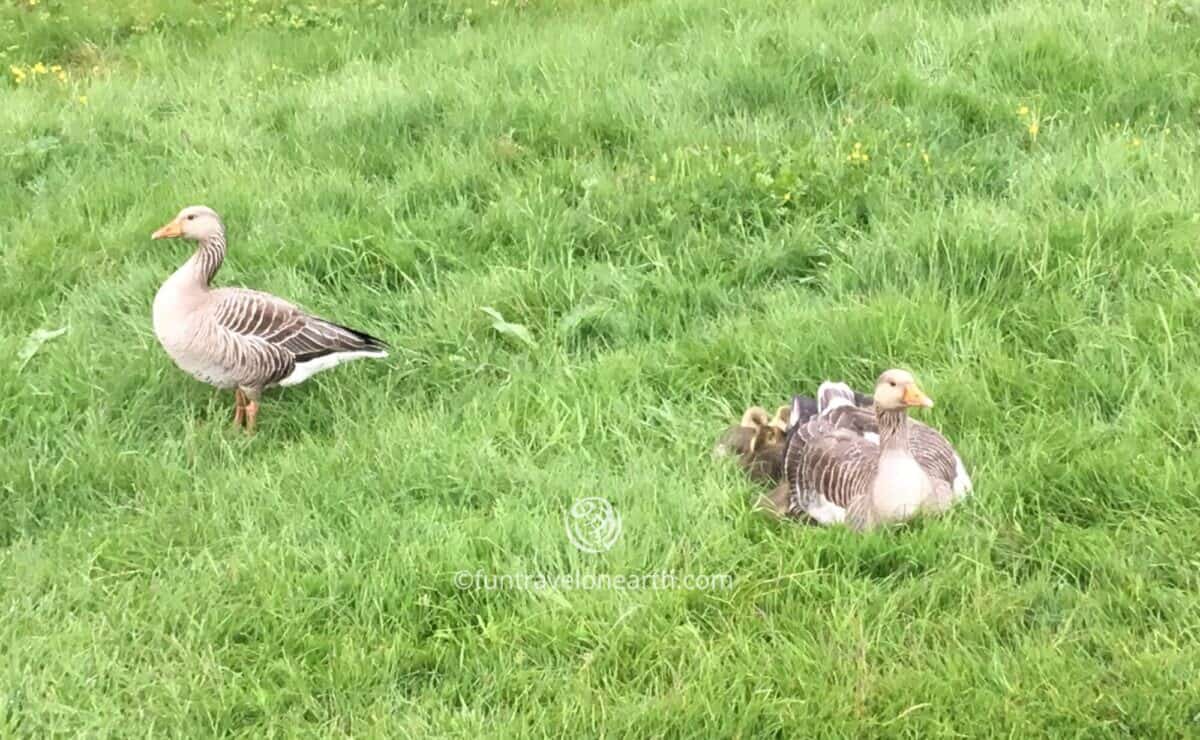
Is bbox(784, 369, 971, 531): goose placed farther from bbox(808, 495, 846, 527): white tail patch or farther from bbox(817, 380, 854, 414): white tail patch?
bbox(817, 380, 854, 414): white tail patch

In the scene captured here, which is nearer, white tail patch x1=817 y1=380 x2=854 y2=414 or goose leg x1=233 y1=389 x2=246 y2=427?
white tail patch x1=817 y1=380 x2=854 y2=414

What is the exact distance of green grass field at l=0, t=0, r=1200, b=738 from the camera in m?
3.18

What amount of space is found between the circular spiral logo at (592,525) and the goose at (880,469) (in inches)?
24.4

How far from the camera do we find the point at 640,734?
9.77 ft

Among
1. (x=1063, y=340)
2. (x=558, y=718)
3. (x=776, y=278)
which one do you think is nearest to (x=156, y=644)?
(x=558, y=718)

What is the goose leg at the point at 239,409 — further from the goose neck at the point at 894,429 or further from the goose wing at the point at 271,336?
the goose neck at the point at 894,429

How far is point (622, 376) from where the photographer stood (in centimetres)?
446

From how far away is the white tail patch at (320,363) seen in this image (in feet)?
14.9

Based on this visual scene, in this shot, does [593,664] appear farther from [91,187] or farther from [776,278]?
[91,187]

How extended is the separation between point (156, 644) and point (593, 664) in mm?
1375

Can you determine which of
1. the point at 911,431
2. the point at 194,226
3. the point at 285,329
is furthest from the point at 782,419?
the point at 194,226

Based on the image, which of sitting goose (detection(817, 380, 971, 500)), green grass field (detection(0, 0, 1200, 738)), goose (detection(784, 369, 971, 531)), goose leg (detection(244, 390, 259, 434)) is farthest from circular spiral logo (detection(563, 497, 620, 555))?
goose leg (detection(244, 390, 259, 434))

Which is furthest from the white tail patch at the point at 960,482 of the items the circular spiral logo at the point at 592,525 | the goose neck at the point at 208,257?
the goose neck at the point at 208,257

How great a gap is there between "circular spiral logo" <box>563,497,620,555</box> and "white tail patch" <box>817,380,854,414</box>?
36.6 inches
